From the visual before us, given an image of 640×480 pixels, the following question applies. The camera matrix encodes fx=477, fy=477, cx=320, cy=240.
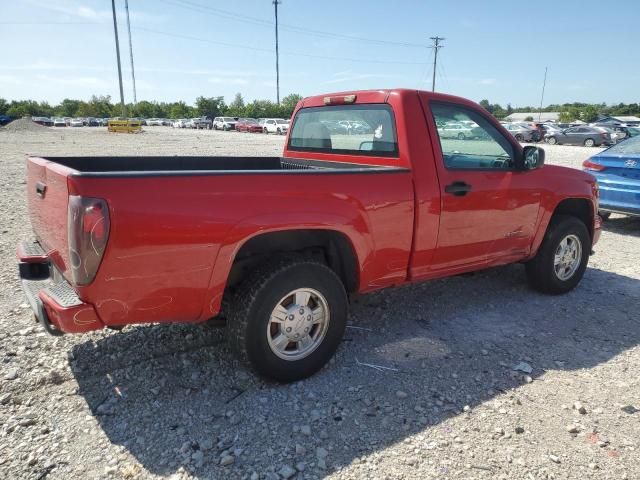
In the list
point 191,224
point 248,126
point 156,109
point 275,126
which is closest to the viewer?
point 191,224

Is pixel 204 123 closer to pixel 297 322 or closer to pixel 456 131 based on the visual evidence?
pixel 456 131

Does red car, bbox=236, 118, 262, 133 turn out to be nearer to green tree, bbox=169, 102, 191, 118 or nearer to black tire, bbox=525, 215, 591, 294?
green tree, bbox=169, 102, 191, 118

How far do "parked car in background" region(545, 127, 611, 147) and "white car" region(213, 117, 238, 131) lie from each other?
36.0m

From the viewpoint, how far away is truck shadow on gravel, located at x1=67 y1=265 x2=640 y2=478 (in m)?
2.58

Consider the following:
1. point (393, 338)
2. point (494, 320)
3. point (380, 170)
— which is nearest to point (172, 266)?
point (380, 170)

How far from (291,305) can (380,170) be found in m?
1.10

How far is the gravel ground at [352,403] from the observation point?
8.06 ft

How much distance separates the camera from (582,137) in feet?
108

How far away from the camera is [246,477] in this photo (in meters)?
2.36

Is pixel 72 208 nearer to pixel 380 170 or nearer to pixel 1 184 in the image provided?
pixel 380 170

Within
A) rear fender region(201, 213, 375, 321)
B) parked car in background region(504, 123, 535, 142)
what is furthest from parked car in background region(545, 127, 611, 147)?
rear fender region(201, 213, 375, 321)

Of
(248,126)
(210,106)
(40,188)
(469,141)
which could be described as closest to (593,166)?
(469,141)

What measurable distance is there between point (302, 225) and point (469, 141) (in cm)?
196

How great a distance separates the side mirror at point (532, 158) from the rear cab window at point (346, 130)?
4.33ft
